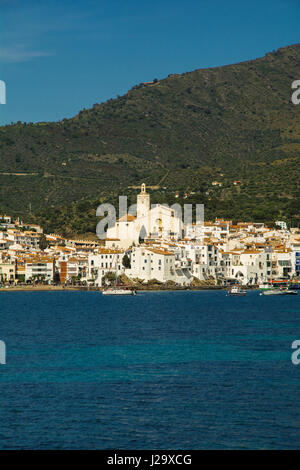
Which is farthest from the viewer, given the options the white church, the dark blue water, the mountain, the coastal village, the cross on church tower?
the mountain

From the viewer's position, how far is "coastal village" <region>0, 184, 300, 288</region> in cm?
6097

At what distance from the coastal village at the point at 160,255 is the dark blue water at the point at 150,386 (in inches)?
1162

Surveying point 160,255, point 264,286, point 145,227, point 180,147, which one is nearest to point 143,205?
point 145,227

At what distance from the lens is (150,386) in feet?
55.0

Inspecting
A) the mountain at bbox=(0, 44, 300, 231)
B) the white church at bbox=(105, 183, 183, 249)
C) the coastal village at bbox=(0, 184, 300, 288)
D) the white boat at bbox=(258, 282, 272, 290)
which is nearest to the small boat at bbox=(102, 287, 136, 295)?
the coastal village at bbox=(0, 184, 300, 288)

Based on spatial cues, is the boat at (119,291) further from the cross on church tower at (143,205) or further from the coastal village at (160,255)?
the cross on church tower at (143,205)

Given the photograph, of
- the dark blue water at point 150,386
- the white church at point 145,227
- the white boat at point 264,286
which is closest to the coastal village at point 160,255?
the white church at point 145,227

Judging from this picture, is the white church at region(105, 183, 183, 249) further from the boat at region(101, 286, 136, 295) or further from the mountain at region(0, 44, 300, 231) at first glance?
the boat at region(101, 286, 136, 295)

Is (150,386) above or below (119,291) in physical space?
below

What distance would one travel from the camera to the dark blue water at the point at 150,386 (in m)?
12.9

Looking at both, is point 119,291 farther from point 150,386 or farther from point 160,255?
point 150,386

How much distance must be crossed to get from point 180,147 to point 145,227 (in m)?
40.8

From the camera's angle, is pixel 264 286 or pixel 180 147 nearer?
pixel 264 286

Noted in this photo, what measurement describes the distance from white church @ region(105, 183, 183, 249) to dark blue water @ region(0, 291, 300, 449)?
125ft
